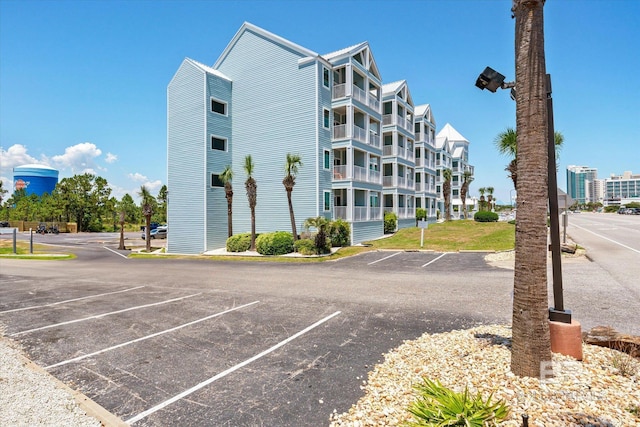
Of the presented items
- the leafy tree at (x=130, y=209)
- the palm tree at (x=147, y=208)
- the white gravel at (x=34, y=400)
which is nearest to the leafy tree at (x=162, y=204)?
the leafy tree at (x=130, y=209)

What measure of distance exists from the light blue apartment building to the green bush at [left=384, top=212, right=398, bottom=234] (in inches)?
130

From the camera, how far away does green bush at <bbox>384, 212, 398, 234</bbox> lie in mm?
35375

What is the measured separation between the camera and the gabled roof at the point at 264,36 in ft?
89.6

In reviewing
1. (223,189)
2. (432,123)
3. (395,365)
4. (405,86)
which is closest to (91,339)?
(395,365)

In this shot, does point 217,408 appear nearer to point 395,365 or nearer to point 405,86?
point 395,365

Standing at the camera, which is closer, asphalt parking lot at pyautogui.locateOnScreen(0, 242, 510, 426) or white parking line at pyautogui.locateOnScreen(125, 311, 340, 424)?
white parking line at pyautogui.locateOnScreen(125, 311, 340, 424)

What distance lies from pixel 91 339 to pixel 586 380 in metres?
8.97

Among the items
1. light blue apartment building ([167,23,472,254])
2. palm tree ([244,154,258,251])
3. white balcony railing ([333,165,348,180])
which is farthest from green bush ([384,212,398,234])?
palm tree ([244,154,258,251])

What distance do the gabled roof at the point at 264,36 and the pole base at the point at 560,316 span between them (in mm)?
26009

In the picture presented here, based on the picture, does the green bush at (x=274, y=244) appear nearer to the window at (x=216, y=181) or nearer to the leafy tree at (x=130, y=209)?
the window at (x=216, y=181)

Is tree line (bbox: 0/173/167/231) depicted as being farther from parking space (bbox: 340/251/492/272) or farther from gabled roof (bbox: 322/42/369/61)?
parking space (bbox: 340/251/492/272)

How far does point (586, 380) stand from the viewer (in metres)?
4.25

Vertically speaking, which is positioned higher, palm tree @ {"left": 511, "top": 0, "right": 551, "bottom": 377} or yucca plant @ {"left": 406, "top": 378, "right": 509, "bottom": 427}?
palm tree @ {"left": 511, "top": 0, "right": 551, "bottom": 377}

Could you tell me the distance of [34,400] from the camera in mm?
4652
